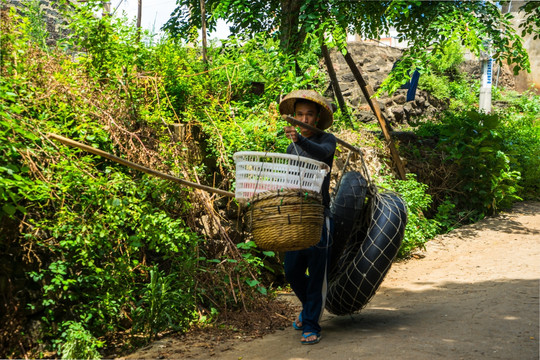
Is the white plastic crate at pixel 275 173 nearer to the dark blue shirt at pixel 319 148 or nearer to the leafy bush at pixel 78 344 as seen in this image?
the dark blue shirt at pixel 319 148

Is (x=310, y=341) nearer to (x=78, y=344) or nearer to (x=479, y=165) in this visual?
(x=78, y=344)

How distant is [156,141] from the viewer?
560 centimetres

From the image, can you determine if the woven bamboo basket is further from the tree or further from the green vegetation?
the tree

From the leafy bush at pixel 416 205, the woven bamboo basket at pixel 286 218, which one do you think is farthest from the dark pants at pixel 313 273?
the leafy bush at pixel 416 205

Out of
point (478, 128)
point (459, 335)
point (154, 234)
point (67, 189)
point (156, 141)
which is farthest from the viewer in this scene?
point (478, 128)

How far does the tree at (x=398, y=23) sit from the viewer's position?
7801mm

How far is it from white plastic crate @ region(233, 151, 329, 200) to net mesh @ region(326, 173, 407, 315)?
85 centimetres

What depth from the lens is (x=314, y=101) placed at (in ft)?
13.5

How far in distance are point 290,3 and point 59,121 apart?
15.3ft

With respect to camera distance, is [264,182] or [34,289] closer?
[264,182]

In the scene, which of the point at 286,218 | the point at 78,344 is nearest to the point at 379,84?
the point at 286,218

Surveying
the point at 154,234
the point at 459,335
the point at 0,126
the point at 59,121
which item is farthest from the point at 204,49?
the point at 459,335

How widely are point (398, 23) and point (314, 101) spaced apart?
6260mm

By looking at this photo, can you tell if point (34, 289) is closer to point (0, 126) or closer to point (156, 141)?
point (0, 126)
